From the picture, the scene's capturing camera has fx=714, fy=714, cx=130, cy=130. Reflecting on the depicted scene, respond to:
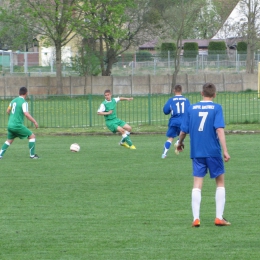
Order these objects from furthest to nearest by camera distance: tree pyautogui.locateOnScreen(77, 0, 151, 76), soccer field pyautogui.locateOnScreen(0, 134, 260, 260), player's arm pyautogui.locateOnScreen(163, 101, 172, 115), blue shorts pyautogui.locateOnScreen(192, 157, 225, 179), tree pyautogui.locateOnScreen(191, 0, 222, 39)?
tree pyautogui.locateOnScreen(191, 0, 222, 39) < tree pyautogui.locateOnScreen(77, 0, 151, 76) < player's arm pyautogui.locateOnScreen(163, 101, 172, 115) < blue shorts pyautogui.locateOnScreen(192, 157, 225, 179) < soccer field pyautogui.locateOnScreen(0, 134, 260, 260)

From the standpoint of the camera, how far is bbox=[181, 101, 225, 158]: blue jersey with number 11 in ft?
26.9

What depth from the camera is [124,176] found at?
1271cm

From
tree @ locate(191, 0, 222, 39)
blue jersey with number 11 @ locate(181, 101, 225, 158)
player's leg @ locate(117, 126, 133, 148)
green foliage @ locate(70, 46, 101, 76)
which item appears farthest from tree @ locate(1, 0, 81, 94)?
blue jersey with number 11 @ locate(181, 101, 225, 158)

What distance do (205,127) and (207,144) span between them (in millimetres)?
198

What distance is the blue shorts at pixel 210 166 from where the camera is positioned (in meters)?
8.23

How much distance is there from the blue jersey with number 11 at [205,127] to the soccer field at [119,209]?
0.87 metres

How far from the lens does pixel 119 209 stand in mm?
9391

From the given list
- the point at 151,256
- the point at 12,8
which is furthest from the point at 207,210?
the point at 12,8

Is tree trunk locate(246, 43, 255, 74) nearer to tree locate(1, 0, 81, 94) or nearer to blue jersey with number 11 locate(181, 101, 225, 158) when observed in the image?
tree locate(1, 0, 81, 94)

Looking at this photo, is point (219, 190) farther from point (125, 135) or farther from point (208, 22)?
point (208, 22)

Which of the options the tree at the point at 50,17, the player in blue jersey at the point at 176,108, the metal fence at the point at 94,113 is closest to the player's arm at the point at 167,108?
the player in blue jersey at the point at 176,108

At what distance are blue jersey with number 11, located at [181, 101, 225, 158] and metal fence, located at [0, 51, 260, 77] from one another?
1439 inches

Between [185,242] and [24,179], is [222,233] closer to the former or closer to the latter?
[185,242]

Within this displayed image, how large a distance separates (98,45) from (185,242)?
135 ft
